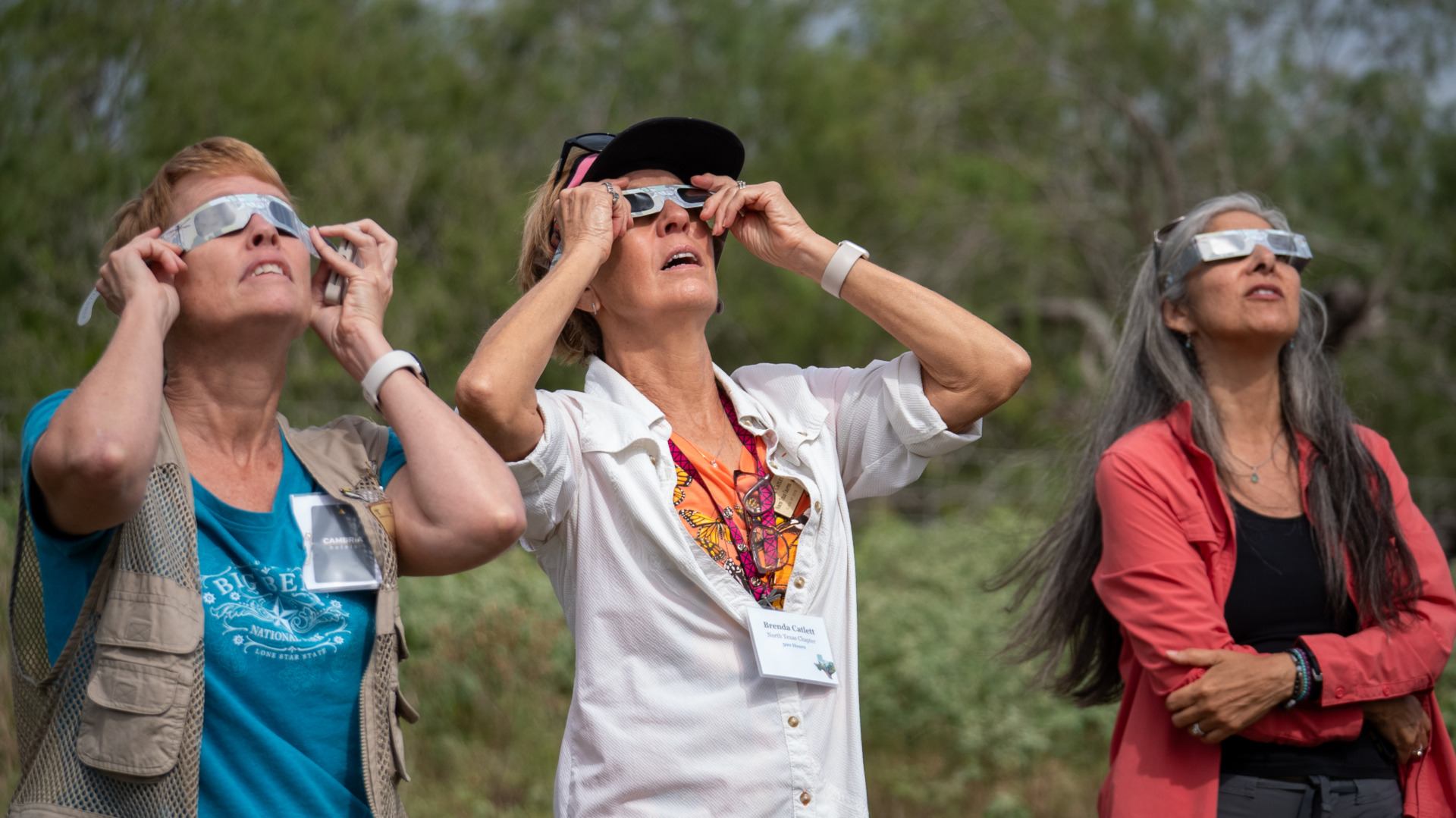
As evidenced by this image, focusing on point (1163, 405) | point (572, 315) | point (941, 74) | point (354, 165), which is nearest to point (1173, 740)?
→ point (1163, 405)

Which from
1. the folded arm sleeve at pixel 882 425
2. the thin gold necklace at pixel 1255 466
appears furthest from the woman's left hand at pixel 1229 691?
the folded arm sleeve at pixel 882 425

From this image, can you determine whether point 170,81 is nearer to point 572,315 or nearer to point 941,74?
point 941,74

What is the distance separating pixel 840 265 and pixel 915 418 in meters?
0.40

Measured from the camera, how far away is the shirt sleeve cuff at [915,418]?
297 centimetres

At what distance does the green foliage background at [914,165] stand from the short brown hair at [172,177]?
7.52 m

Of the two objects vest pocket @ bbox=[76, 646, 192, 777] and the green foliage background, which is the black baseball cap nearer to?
vest pocket @ bbox=[76, 646, 192, 777]

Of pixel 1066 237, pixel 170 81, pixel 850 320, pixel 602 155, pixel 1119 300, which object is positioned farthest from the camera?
pixel 850 320

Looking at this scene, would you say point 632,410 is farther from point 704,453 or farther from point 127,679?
point 127,679

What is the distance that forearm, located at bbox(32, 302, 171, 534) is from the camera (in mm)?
2174

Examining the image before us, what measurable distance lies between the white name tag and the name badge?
0.74 metres

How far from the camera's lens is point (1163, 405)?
3799 mm

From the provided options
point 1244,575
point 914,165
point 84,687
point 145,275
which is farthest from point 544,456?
point 914,165

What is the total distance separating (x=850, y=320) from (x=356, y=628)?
64.9 feet

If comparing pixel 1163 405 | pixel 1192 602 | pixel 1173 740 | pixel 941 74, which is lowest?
pixel 1173 740
